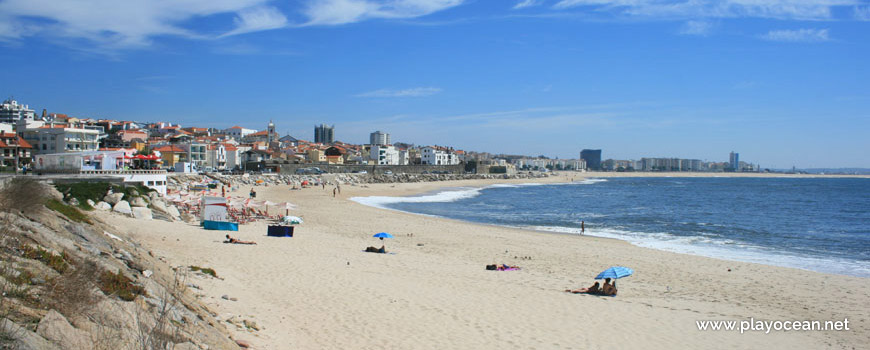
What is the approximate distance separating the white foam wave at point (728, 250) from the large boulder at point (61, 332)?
18.9 meters

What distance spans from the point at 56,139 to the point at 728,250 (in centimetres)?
5850

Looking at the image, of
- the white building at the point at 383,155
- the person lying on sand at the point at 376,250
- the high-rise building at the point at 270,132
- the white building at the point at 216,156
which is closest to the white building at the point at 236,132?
the high-rise building at the point at 270,132

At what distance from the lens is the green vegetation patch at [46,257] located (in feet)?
22.6

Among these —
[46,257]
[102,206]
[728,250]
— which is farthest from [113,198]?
[728,250]

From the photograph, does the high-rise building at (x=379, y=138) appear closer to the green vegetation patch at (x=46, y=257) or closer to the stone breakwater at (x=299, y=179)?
the stone breakwater at (x=299, y=179)

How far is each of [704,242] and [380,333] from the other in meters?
19.0

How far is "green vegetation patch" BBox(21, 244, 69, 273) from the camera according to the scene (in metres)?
6.89

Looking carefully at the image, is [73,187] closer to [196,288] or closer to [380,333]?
[196,288]

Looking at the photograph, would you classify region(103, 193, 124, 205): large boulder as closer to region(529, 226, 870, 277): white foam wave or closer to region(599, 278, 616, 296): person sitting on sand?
region(529, 226, 870, 277): white foam wave

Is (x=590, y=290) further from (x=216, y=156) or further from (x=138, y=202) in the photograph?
(x=216, y=156)

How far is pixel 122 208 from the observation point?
20859 millimetres

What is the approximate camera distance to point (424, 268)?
14.6 m

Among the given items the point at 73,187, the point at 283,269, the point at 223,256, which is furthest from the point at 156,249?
the point at 73,187

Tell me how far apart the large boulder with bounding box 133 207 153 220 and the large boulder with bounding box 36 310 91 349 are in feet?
57.3
